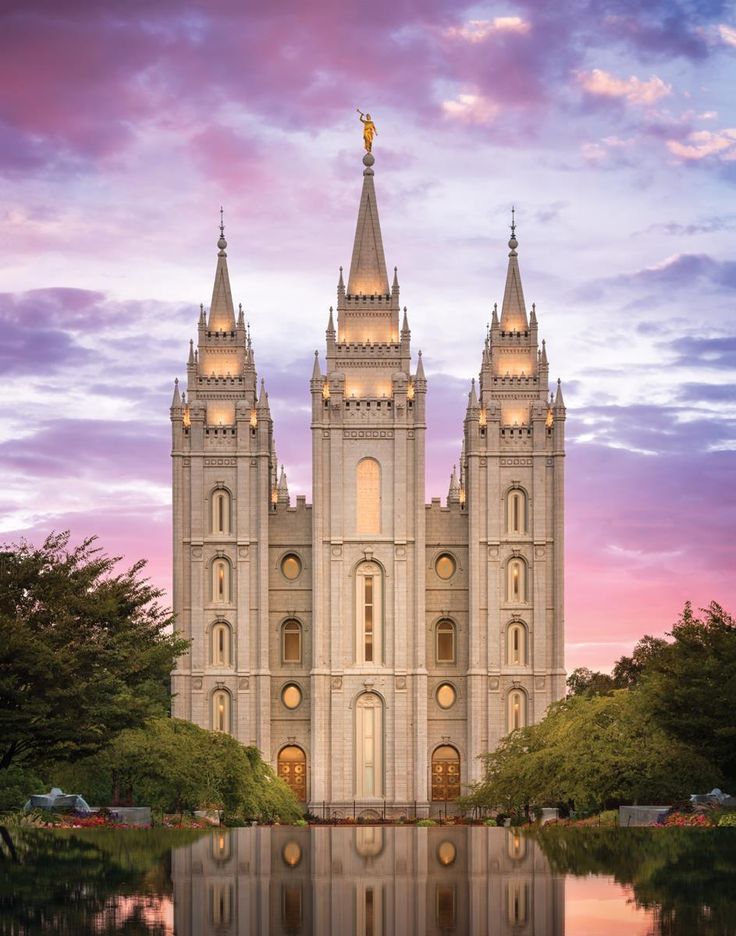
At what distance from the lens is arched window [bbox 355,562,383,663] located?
82.9 metres

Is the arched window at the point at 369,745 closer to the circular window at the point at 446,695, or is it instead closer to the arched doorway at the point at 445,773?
the arched doorway at the point at 445,773

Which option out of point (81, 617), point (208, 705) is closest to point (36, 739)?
point (81, 617)

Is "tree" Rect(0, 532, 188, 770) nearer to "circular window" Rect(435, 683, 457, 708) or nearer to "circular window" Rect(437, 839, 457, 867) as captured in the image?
"circular window" Rect(437, 839, 457, 867)

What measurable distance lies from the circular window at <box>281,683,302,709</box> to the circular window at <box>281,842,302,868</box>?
5120 centimetres

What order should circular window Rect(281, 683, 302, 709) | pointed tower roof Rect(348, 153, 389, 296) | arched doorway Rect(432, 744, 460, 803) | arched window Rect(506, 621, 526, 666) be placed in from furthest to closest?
pointed tower roof Rect(348, 153, 389, 296)
circular window Rect(281, 683, 302, 709)
arched window Rect(506, 621, 526, 666)
arched doorway Rect(432, 744, 460, 803)

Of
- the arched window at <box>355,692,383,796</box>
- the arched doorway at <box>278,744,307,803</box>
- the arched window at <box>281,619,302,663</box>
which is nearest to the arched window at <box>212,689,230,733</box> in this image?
the arched doorway at <box>278,744,307,803</box>

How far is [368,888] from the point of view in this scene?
22641mm

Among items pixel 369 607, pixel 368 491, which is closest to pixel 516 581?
pixel 369 607

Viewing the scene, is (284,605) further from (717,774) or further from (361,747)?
(717,774)

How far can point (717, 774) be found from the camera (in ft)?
136

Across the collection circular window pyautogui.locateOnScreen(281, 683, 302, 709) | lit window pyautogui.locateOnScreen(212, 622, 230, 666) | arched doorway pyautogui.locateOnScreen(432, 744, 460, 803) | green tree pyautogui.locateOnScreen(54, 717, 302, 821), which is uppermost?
lit window pyautogui.locateOnScreen(212, 622, 230, 666)

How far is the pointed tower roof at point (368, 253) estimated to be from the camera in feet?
283

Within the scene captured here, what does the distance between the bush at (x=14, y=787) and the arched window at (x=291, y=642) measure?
42038 mm

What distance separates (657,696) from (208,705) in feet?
140
